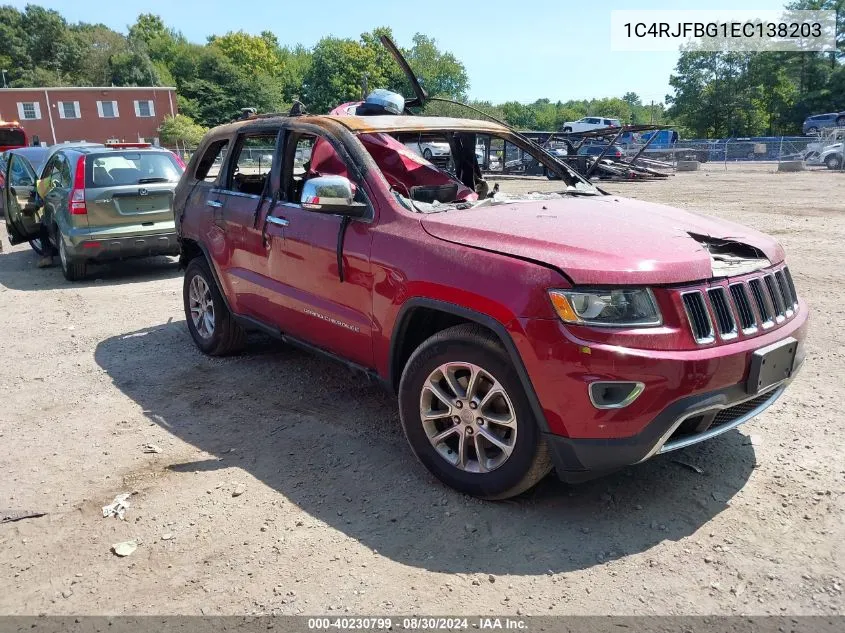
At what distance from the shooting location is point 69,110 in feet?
186

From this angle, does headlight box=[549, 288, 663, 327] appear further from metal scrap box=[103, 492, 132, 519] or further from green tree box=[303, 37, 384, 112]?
green tree box=[303, 37, 384, 112]

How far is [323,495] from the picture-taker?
133 inches

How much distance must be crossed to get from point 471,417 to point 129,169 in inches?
291

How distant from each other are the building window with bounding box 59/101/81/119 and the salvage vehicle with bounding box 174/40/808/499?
61.7 meters

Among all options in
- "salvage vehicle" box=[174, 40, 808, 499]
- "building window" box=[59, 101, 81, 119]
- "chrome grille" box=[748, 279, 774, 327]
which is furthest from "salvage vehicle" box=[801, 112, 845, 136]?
"building window" box=[59, 101, 81, 119]

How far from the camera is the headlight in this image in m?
2.70

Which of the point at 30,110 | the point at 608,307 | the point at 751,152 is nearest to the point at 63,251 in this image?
the point at 608,307

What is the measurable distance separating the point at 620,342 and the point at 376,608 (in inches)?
55.5

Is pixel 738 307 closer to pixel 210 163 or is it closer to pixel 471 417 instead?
pixel 471 417

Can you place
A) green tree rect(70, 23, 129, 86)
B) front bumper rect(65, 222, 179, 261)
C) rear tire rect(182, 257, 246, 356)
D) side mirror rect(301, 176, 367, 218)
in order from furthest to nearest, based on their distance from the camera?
Answer: green tree rect(70, 23, 129, 86) → front bumper rect(65, 222, 179, 261) → rear tire rect(182, 257, 246, 356) → side mirror rect(301, 176, 367, 218)

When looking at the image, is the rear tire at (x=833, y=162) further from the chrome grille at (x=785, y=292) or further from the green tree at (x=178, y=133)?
the green tree at (x=178, y=133)

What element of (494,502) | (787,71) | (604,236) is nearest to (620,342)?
(604,236)

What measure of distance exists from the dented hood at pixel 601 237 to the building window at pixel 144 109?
207ft

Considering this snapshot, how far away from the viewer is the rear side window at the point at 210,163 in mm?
5438
